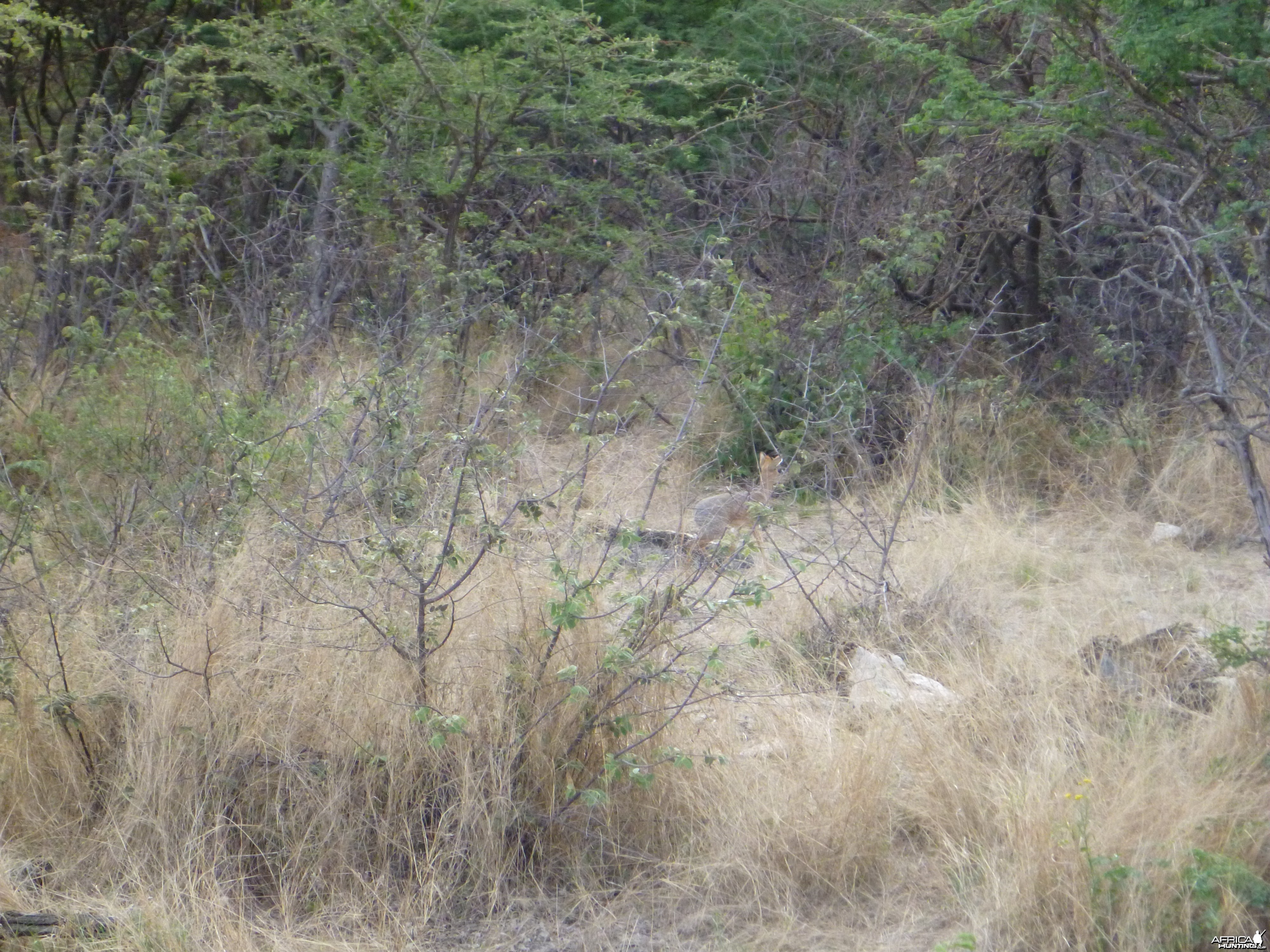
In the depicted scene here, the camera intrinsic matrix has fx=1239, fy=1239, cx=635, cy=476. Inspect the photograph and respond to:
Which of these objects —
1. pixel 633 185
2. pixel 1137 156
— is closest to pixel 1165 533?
pixel 1137 156

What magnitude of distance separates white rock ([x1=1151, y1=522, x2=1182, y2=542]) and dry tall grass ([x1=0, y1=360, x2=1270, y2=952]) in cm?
209

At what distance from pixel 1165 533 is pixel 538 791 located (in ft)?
12.3

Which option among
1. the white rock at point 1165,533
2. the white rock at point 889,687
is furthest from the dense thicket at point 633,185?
the white rock at point 889,687

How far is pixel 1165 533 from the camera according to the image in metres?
5.69

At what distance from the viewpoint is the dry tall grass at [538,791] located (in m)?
2.70

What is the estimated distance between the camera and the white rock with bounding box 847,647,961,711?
12.1ft

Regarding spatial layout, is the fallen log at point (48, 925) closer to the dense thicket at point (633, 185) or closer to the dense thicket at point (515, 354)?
the dense thicket at point (515, 354)

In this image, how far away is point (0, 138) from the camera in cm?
915

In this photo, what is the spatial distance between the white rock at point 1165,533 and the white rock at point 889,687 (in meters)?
2.13

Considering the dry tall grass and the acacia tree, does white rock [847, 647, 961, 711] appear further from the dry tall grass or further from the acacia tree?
the acacia tree

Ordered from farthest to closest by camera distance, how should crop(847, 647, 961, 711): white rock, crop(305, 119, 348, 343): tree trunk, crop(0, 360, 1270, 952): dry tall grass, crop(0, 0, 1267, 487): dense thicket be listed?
crop(305, 119, 348, 343): tree trunk < crop(0, 0, 1267, 487): dense thicket < crop(847, 647, 961, 711): white rock < crop(0, 360, 1270, 952): dry tall grass

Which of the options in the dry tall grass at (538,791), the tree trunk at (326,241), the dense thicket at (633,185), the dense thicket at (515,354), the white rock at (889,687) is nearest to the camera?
the dry tall grass at (538,791)

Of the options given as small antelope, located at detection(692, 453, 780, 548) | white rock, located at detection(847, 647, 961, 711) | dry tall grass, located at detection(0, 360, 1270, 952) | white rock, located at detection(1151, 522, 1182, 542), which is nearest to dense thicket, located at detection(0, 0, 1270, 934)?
dry tall grass, located at detection(0, 360, 1270, 952)

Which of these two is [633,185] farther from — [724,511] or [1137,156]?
[724,511]
